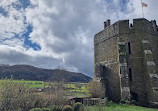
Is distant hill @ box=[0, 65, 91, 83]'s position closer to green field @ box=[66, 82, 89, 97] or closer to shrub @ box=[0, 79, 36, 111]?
green field @ box=[66, 82, 89, 97]

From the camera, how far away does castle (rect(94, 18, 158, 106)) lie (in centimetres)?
1742

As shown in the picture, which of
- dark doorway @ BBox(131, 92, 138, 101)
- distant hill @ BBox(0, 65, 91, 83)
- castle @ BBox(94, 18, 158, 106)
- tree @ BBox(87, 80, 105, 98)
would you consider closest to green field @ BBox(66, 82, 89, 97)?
tree @ BBox(87, 80, 105, 98)

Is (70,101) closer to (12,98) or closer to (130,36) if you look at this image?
(12,98)

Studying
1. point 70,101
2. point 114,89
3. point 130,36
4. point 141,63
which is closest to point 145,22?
point 130,36

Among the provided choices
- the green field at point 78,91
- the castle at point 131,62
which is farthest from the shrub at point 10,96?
the castle at point 131,62

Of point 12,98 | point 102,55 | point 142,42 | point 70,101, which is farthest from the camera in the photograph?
point 102,55

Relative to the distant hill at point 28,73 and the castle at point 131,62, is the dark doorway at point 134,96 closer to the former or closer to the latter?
the castle at point 131,62

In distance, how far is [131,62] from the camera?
1953 centimetres

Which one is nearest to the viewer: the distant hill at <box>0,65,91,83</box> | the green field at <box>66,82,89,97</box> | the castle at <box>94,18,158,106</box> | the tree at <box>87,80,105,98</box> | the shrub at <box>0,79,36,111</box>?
the shrub at <box>0,79,36,111</box>

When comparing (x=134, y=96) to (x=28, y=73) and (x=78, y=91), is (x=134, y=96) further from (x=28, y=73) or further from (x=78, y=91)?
(x=28, y=73)

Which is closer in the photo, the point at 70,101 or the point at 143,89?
the point at 70,101

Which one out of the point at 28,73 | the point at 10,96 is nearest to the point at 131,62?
the point at 10,96

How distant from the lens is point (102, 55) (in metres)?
24.5

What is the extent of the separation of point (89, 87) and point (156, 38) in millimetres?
15061
